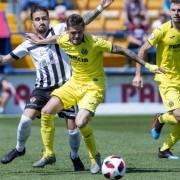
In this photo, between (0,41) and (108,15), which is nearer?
(0,41)

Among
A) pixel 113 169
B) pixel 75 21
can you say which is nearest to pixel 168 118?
pixel 75 21

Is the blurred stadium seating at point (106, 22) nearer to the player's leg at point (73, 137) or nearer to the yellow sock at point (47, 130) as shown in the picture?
the player's leg at point (73, 137)

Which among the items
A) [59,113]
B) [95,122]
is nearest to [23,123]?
[59,113]

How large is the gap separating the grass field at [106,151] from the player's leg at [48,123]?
0.12m

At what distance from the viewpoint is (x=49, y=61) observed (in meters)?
9.92

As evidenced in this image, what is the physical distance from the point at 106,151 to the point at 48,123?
7.15ft

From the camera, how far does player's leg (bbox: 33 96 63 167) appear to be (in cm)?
921

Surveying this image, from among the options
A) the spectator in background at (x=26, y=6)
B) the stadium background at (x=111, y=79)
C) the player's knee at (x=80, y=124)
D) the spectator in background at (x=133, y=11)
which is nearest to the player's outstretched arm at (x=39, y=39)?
the player's knee at (x=80, y=124)

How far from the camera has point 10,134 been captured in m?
14.2

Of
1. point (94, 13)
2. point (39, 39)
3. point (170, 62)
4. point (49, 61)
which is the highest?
point (94, 13)

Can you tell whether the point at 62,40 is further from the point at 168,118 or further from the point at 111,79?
the point at 111,79

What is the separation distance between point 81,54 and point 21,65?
11096mm

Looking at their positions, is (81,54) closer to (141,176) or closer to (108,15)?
(141,176)

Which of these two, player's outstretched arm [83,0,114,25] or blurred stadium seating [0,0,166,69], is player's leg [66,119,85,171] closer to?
player's outstretched arm [83,0,114,25]
